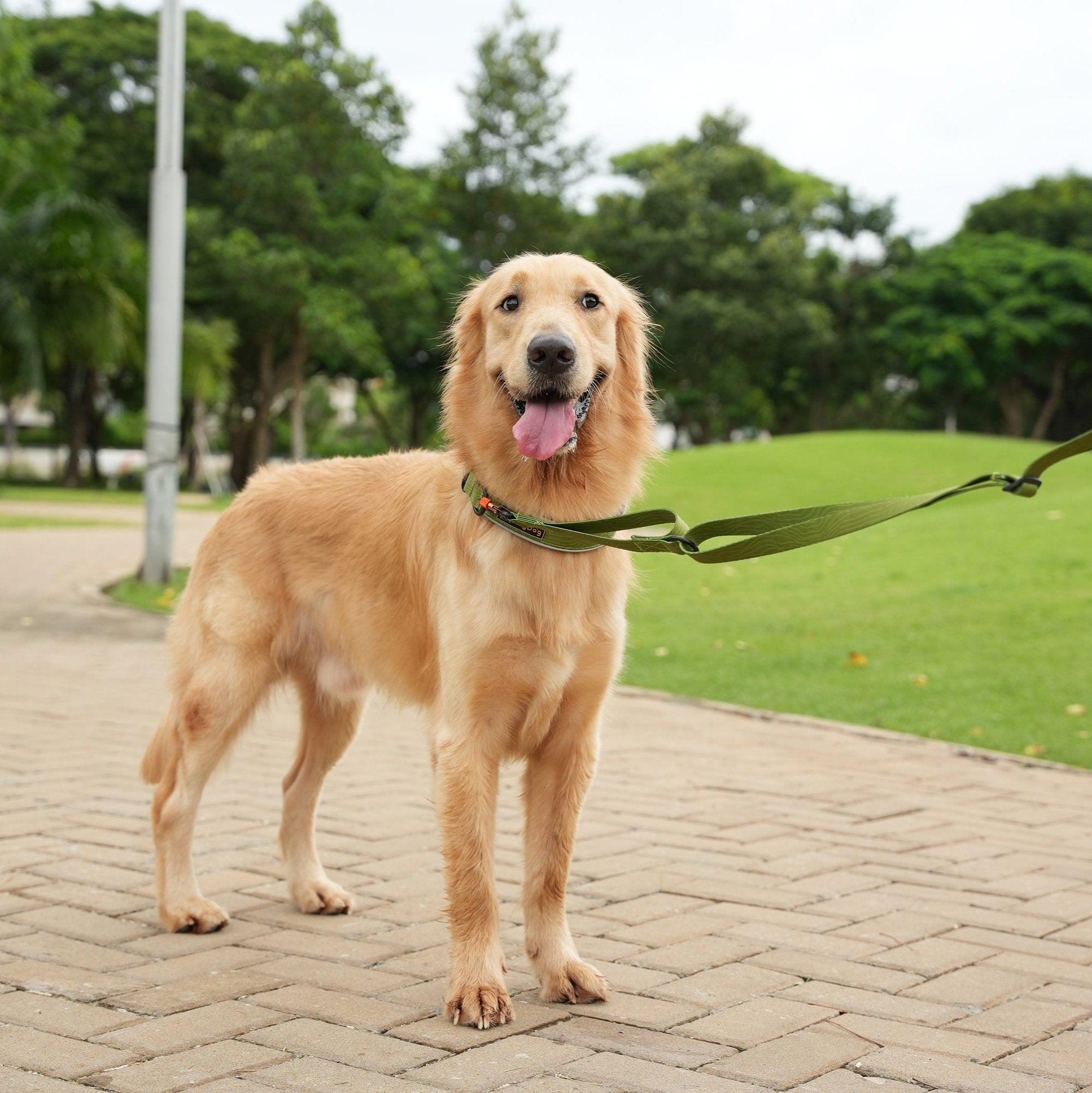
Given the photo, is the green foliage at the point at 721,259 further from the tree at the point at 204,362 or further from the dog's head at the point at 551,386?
the dog's head at the point at 551,386

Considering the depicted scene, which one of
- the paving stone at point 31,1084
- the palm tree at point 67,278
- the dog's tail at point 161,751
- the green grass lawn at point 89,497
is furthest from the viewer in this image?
the green grass lawn at point 89,497

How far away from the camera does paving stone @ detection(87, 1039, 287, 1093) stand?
2850 mm

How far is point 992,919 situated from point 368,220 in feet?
121

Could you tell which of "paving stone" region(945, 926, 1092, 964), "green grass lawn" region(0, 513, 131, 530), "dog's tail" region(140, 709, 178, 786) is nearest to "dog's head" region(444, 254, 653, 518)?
"dog's tail" region(140, 709, 178, 786)

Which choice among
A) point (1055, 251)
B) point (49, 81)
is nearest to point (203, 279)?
point (49, 81)

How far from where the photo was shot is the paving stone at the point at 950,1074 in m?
2.95

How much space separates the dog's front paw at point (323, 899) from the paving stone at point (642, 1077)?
1.42 m

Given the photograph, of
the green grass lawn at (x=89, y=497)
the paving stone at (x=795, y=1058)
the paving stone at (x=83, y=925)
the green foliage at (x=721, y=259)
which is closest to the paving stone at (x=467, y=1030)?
the paving stone at (x=795, y=1058)

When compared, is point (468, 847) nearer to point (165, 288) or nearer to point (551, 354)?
point (551, 354)

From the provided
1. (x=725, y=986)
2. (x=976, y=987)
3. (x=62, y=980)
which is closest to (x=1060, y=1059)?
(x=976, y=987)

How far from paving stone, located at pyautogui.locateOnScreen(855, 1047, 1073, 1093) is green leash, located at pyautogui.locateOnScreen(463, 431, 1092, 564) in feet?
4.15

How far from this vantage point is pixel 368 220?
127 ft

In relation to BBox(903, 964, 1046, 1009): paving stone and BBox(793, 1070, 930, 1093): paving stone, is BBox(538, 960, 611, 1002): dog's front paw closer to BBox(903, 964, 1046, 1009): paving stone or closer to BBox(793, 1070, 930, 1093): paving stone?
BBox(793, 1070, 930, 1093): paving stone

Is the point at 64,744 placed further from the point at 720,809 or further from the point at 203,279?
the point at 203,279
